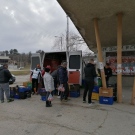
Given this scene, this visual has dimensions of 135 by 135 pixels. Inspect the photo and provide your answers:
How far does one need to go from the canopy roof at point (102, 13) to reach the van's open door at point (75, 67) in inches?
53.9

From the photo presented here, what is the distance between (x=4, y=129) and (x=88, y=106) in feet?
10.6

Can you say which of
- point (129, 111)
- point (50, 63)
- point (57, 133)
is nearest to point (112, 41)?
point (50, 63)

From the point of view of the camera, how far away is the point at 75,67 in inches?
385

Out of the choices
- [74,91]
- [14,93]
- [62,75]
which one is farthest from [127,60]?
[14,93]

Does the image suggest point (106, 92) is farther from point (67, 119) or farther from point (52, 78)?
point (67, 119)

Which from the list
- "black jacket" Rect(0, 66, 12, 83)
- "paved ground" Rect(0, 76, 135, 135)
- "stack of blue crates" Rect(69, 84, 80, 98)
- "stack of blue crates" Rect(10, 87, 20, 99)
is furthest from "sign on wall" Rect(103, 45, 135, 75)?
"black jacket" Rect(0, 66, 12, 83)

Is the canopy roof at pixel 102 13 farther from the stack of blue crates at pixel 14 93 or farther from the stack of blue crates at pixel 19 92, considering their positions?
the stack of blue crates at pixel 14 93

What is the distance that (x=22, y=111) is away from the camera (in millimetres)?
6426

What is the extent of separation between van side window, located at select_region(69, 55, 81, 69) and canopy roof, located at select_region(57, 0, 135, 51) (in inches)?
57.0

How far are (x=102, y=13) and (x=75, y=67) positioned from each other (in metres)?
3.44

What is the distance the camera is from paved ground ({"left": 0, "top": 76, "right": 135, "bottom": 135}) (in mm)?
4574

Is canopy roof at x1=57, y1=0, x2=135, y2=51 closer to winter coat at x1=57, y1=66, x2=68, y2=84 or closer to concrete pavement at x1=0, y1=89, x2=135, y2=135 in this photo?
winter coat at x1=57, y1=66, x2=68, y2=84

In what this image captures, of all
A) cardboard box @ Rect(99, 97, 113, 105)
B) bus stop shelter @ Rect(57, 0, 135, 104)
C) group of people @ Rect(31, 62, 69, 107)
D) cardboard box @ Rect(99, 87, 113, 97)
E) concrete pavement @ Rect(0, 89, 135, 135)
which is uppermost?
bus stop shelter @ Rect(57, 0, 135, 104)

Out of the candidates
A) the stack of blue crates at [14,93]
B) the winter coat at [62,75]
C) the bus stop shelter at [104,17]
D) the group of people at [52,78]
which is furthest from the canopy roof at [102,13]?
the stack of blue crates at [14,93]
